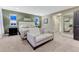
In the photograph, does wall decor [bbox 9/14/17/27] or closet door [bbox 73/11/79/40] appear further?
wall decor [bbox 9/14/17/27]

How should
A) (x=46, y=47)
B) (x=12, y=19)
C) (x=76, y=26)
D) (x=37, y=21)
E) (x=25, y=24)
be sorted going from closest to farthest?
(x=46, y=47) → (x=76, y=26) → (x=12, y=19) → (x=25, y=24) → (x=37, y=21)

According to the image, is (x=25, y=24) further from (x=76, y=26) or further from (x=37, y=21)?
(x=76, y=26)

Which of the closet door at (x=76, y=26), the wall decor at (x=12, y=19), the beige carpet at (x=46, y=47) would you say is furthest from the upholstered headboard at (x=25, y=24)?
the closet door at (x=76, y=26)

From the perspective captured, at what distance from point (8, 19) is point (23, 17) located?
1.59 m

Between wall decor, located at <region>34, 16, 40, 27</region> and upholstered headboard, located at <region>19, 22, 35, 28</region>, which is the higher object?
wall decor, located at <region>34, 16, 40, 27</region>

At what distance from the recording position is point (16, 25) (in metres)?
6.80

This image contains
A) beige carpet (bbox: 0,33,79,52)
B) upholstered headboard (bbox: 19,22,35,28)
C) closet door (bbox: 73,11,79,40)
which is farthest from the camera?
upholstered headboard (bbox: 19,22,35,28)

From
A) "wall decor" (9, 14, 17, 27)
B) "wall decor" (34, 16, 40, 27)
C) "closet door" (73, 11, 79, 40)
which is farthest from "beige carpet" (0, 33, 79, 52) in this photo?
"wall decor" (34, 16, 40, 27)

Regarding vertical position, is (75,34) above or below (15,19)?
below

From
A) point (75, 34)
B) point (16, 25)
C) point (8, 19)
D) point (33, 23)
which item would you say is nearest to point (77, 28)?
point (75, 34)

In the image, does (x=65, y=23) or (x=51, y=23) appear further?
(x=51, y=23)

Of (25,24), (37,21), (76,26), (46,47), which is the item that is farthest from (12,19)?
(76,26)

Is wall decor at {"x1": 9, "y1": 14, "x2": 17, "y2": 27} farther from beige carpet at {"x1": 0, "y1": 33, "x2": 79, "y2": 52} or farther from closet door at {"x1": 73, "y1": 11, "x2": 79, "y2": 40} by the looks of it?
closet door at {"x1": 73, "y1": 11, "x2": 79, "y2": 40}
